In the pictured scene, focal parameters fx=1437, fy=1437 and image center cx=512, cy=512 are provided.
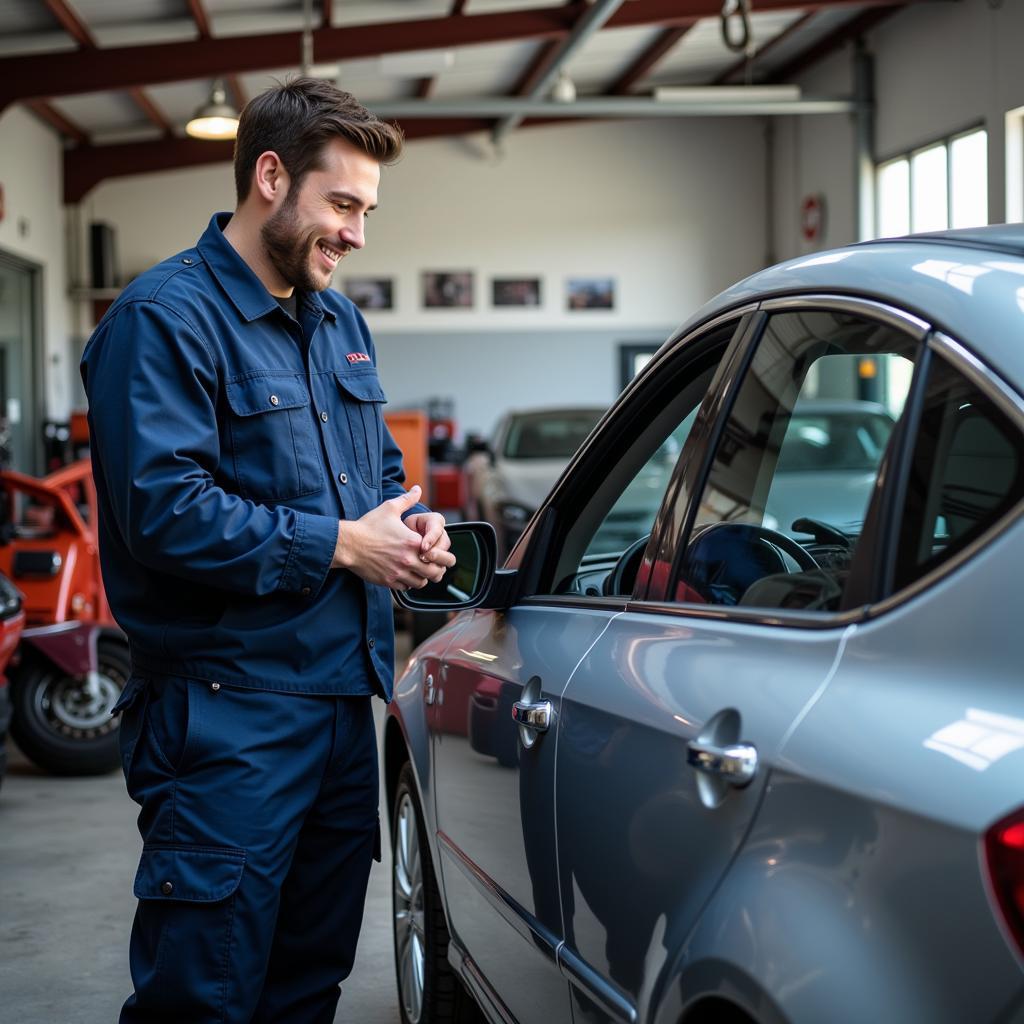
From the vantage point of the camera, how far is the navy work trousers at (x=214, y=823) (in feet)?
7.07

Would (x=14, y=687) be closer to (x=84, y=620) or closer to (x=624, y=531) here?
(x=84, y=620)

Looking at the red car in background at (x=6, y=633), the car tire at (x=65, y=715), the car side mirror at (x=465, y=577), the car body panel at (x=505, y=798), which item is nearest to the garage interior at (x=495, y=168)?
the car tire at (x=65, y=715)

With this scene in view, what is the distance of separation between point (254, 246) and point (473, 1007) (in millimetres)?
1539

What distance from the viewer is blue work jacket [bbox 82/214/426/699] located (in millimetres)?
2076

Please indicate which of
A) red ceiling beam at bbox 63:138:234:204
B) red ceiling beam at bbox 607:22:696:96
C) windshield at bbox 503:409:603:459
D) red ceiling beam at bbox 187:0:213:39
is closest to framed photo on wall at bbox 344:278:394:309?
red ceiling beam at bbox 63:138:234:204

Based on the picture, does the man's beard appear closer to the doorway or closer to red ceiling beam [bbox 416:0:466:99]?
the doorway

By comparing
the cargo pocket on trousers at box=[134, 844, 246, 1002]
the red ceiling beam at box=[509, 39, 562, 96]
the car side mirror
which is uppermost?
the red ceiling beam at box=[509, 39, 562, 96]

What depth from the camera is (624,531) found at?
23.3 ft

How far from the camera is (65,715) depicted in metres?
6.15

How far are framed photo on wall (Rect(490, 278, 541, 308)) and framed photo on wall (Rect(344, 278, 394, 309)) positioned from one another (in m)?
1.43

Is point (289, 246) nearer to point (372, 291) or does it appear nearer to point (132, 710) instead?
point (132, 710)

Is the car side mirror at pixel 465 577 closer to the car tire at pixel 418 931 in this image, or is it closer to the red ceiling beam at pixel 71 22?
the car tire at pixel 418 931

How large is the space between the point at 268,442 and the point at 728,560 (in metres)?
0.79

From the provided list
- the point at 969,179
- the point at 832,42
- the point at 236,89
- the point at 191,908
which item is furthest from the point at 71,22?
the point at 191,908
